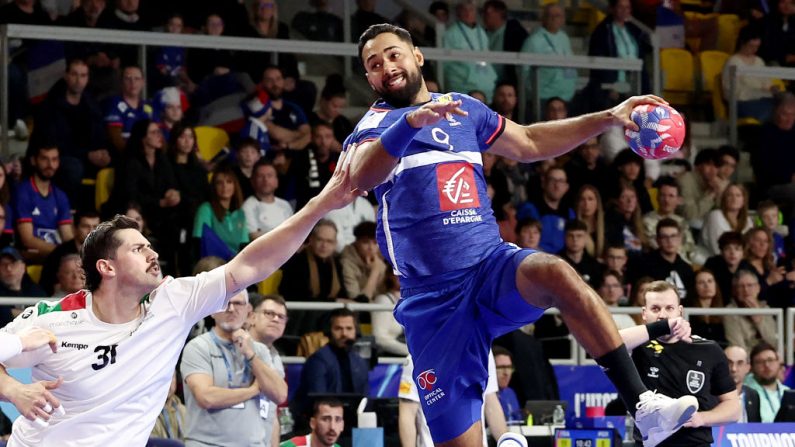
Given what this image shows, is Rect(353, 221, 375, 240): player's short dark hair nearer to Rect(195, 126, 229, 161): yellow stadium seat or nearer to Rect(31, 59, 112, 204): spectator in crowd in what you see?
Rect(195, 126, 229, 161): yellow stadium seat

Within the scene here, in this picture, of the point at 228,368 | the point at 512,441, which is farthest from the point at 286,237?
the point at 228,368

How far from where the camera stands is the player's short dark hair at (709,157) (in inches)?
655

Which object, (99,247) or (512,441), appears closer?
(99,247)

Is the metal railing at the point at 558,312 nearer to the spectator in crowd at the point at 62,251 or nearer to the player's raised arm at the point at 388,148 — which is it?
the spectator in crowd at the point at 62,251

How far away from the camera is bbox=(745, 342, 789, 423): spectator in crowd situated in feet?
43.1

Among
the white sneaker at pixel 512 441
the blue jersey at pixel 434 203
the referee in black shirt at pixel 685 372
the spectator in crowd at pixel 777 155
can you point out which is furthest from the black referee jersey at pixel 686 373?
the spectator in crowd at pixel 777 155

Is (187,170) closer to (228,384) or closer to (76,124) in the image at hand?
(76,124)

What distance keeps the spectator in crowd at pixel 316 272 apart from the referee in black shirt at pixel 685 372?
14.5ft

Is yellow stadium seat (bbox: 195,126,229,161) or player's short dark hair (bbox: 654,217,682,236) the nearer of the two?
yellow stadium seat (bbox: 195,126,229,161)

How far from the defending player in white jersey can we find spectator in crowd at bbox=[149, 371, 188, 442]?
402 centimetres

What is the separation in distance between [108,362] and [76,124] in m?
7.47

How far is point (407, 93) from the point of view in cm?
726

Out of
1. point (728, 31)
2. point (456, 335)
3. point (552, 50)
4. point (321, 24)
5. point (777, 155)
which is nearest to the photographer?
point (456, 335)

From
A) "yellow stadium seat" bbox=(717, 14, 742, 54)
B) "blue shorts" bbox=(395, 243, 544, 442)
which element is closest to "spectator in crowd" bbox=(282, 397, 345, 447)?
"blue shorts" bbox=(395, 243, 544, 442)
